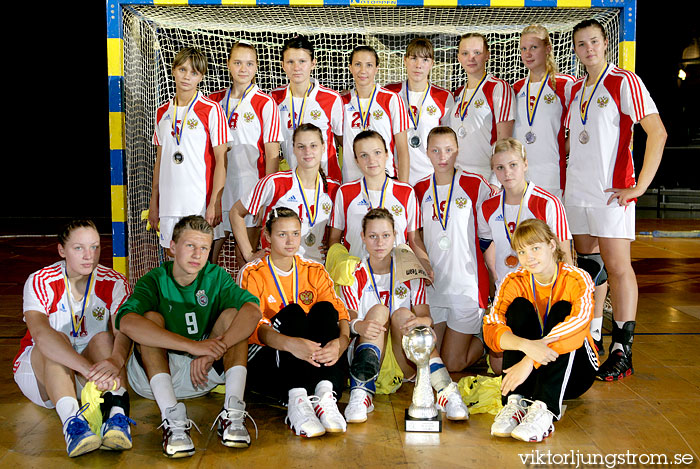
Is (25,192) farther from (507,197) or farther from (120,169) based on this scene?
(507,197)

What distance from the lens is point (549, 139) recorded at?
4.14 meters

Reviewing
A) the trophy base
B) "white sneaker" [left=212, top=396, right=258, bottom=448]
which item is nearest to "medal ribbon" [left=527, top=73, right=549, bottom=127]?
the trophy base

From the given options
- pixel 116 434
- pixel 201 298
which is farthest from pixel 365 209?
pixel 116 434

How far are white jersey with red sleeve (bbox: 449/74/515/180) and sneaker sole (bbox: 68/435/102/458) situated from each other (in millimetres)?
2887

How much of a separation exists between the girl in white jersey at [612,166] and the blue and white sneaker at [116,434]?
2.44 metres

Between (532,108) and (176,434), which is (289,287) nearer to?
(176,434)

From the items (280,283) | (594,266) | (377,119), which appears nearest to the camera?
(280,283)

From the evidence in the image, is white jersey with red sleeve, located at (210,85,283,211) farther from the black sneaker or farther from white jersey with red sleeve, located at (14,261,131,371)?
the black sneaker

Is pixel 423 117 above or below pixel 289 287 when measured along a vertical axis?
above

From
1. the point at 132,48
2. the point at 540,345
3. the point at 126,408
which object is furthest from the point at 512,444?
the point at 132,48

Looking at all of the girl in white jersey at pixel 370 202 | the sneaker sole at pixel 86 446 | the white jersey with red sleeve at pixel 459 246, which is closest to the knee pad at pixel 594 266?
the white jersey with red sleeve at pixel 459 246

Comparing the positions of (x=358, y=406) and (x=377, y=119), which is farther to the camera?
(x=377, y=119)

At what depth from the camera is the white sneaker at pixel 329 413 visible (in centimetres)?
276

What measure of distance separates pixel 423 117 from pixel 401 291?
1.62m
